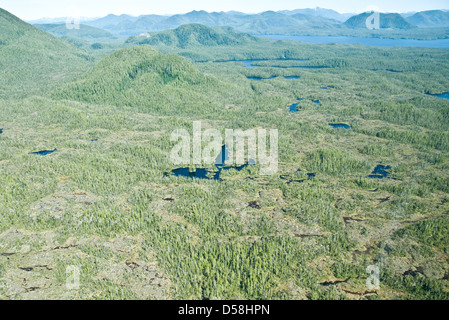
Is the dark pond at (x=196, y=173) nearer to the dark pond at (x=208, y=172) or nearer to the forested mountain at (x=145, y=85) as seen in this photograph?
the dark pond at (x=208, y=172)

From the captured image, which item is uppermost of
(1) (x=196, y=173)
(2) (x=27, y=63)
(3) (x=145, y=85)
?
(2) (x=27, y=63)

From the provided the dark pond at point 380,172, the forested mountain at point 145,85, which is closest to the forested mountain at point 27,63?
the forested mountain at point 145,85

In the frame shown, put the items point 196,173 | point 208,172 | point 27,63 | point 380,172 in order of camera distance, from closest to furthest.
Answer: point 380,172
point 196,173
point 208,172
point 27,63

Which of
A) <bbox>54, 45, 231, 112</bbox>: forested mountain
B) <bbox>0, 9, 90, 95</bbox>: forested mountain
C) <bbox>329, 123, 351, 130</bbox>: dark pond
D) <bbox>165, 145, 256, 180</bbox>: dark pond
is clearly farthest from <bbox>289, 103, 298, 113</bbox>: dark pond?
<bbox>0, 9, 90, 95</bbox>: forested mountain

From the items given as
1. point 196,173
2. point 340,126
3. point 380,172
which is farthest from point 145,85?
point 380,172

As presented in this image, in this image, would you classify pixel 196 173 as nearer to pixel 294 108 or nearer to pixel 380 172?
pixel 380 172

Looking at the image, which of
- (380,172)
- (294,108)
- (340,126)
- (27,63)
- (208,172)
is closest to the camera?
(380,172)
